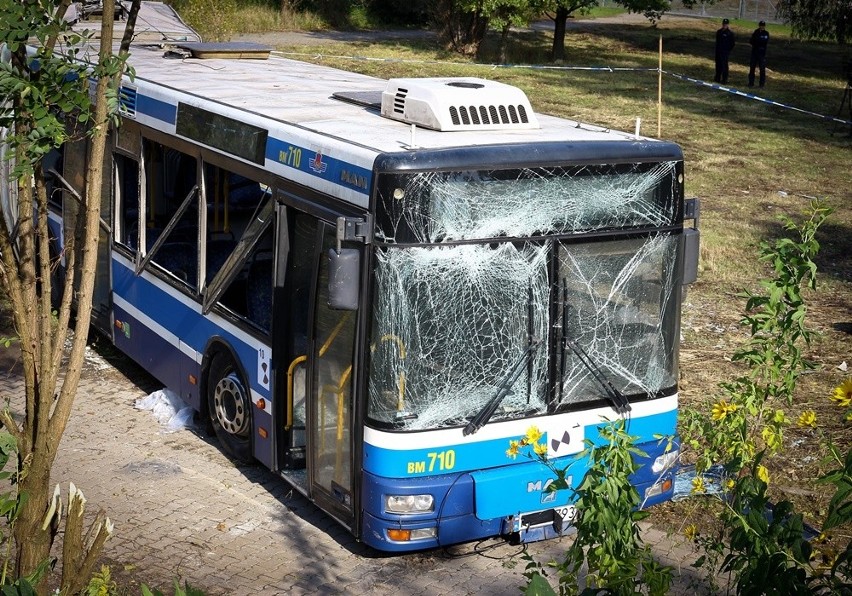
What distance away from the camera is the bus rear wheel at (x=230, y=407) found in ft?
27.7

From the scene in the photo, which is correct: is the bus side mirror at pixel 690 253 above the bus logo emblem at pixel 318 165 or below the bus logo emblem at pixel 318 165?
below

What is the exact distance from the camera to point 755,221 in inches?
677

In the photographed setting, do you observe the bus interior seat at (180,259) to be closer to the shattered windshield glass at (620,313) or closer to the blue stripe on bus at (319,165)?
the blue stripe on bus at (319,165)

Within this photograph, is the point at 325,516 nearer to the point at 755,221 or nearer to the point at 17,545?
the point at 17,545

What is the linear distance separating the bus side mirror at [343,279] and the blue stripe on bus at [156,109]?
3.38 meters

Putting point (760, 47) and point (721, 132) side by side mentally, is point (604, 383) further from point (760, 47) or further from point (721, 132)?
point (760, 47)

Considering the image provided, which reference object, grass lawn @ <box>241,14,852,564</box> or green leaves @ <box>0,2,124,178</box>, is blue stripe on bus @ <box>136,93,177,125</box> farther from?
grass lawn @ <box>241,14,852,564</box>

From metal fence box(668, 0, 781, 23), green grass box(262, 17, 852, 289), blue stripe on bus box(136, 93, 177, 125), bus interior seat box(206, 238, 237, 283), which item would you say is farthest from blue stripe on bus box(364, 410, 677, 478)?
metal fence box(668, 0, 781, 23)

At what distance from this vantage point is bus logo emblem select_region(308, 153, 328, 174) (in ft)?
23.7

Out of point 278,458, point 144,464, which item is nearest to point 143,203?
point 144,464

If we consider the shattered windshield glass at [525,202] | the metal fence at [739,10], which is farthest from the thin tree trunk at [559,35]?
the shattered windshield glass at [525,202]

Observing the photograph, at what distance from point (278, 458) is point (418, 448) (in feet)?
5.22

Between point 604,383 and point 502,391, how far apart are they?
673mm

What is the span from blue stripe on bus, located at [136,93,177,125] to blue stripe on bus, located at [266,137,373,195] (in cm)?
171
